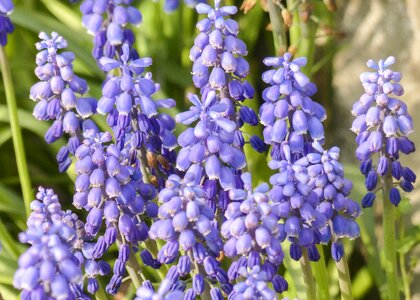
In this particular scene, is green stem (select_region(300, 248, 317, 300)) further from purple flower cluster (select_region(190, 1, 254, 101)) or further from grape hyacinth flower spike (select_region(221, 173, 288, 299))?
purple flower cluster (select_region(190, 1, 254, 101))

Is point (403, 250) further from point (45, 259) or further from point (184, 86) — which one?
point (184, 86)

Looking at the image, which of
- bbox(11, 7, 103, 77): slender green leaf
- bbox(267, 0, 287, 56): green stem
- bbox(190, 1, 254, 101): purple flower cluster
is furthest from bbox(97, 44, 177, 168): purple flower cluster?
bbox(11, 7, 103, 77): slender green leaf

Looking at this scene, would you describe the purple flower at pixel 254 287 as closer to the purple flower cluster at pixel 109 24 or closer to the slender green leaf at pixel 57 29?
the purple flower cluster at pixel 109 24

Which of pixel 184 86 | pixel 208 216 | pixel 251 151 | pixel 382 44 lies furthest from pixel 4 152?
pixel 208 216

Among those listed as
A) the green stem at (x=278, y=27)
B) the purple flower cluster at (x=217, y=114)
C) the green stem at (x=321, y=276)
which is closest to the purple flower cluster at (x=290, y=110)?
the purple flower cluster at (x=217, y=114)

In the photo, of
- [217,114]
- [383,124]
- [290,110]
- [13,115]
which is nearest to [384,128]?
[383,124]
